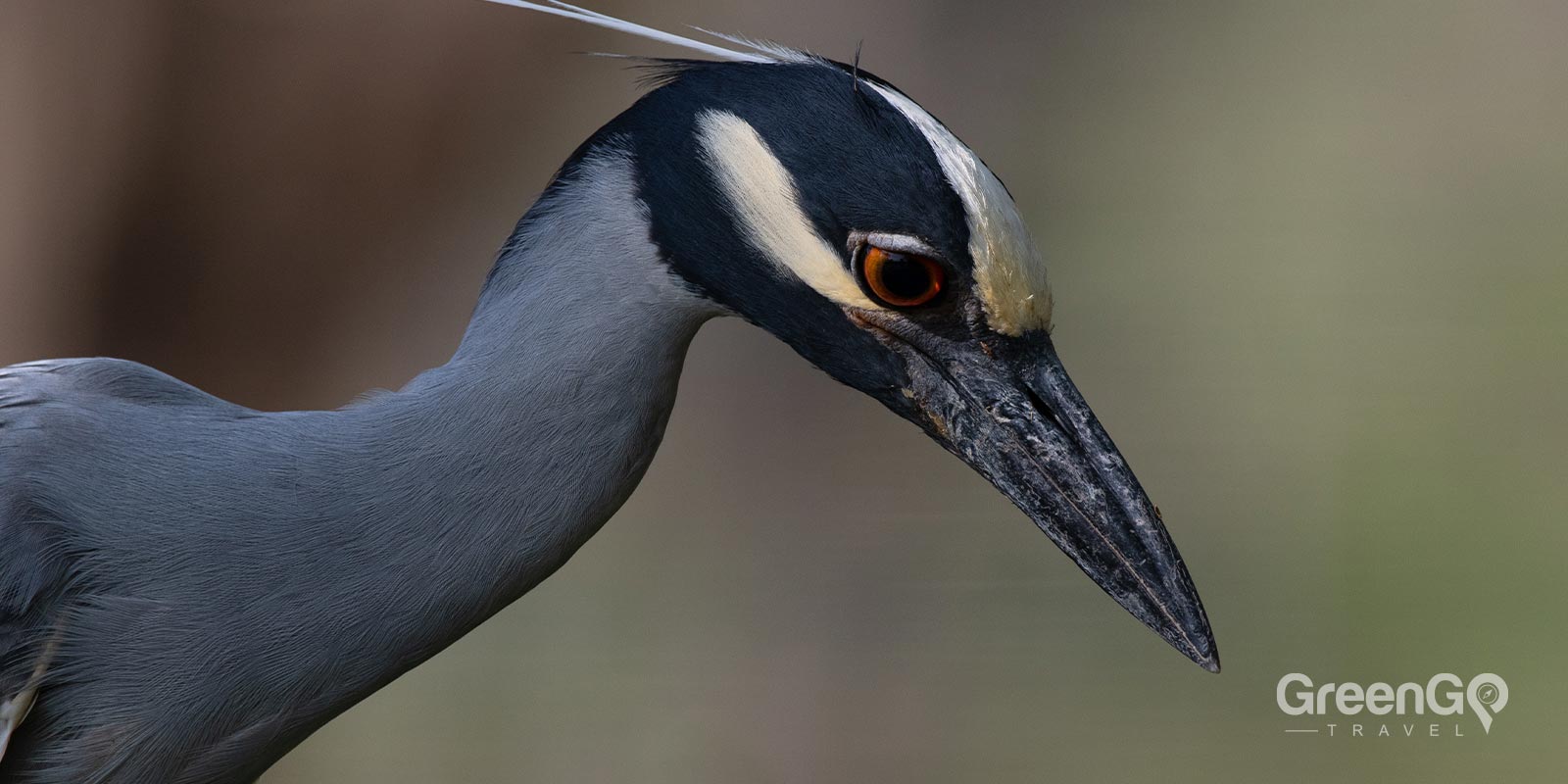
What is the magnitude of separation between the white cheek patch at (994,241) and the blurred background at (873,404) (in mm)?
2142

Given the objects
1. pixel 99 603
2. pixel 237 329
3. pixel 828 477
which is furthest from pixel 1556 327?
pixel 99 603

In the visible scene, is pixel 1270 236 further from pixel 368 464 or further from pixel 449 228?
pixel 368 464

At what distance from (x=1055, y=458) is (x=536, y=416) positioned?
48cm

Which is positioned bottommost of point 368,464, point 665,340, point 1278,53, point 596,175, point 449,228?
point 368,464

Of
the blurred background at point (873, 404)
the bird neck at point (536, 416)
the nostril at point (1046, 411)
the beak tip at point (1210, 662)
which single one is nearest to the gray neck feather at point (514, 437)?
the bird neck at point (536, 416)

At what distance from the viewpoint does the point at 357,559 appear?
119cm

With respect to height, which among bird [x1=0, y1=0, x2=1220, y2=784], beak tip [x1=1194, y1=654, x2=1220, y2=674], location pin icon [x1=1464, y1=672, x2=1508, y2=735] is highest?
bird [x1=0, y1=0, x2=1220, y2=784]

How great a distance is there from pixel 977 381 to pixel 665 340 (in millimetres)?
293

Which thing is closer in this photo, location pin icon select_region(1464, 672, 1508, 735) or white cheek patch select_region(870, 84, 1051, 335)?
white cheek patch select_region(870, 84, 1051, 335)

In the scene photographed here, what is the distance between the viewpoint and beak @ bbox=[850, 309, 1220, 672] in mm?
1229

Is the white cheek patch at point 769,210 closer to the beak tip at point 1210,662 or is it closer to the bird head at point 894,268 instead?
the bird head at point 894,268

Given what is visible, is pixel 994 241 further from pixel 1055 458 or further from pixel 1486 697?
pixel 1486 697

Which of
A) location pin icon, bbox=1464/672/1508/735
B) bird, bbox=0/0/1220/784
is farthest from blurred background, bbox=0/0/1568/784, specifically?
bird, bbox=0/0/1220/784

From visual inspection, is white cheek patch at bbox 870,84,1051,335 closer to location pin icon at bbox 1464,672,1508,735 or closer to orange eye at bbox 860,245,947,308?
orange eye at bbox 860,245,947,308
